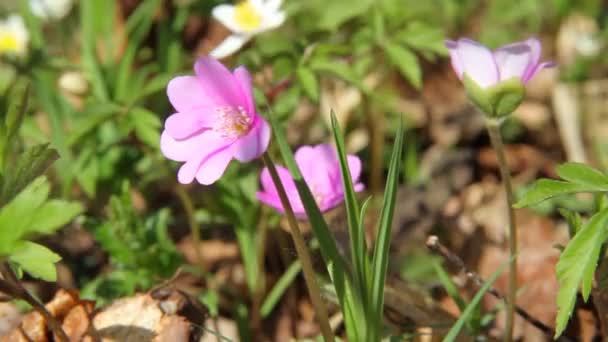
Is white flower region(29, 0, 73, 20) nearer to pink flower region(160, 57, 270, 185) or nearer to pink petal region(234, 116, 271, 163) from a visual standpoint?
pink flower region(160, 57, 270, 185)

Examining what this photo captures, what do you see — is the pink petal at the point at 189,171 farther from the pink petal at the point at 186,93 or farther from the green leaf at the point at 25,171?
the green leaf at the point at 25,171

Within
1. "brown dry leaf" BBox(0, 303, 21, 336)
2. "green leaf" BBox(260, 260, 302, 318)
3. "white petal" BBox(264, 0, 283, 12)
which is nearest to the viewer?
"brown dry leaf" BBox(0, 303, 21, 336)

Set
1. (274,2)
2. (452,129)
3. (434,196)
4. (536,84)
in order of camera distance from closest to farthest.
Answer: (274,2) → (434,196) → (452,129) → (536,84)

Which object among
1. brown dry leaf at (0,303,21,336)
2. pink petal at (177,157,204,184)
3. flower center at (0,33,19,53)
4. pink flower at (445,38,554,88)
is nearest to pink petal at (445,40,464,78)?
pink flower at (445,38,554,88)

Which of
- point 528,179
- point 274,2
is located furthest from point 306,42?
point 528,179

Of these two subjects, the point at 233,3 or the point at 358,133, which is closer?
the point at 233,3

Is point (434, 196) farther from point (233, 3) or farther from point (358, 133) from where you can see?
point (233, 3)
